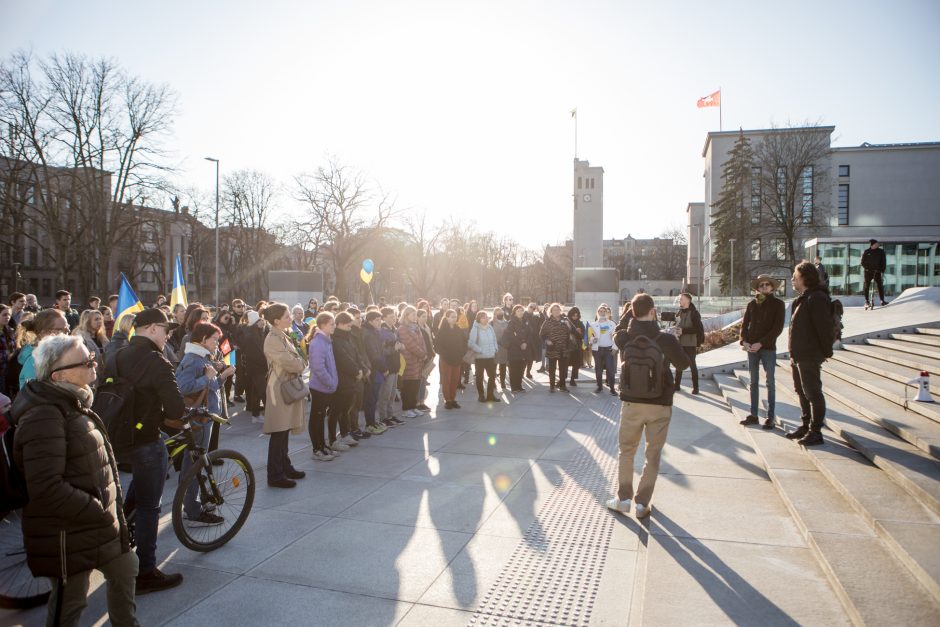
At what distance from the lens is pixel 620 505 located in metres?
5.85

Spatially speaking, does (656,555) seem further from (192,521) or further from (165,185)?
(165,185)

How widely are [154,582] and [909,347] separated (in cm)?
1270

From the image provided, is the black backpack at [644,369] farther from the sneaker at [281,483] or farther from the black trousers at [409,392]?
the black trousers at [409,392]

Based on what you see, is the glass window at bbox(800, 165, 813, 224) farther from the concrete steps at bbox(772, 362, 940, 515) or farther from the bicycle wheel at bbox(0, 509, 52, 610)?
the bicycle wheel at bbox(0, 509, 52, 610)

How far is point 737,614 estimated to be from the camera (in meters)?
3.86

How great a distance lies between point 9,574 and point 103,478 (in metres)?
1.79

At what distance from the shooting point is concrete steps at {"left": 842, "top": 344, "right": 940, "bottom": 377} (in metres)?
8.97

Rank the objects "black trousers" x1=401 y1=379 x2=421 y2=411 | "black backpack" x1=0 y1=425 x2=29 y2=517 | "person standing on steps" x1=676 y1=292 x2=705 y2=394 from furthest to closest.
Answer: "person standing on steps" x1=676 y1=292 x2=705 y2=394, "black trousers" x1=401 y1=379 x2=421 y2=411, "black backpack" x1=0 y1=425 x2=29 y2=517

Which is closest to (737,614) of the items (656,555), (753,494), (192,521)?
(656,555)

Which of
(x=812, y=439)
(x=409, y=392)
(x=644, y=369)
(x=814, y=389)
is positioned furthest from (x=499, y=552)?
(x=409, y=392)

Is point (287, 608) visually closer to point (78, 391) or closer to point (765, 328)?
point (78, 391)

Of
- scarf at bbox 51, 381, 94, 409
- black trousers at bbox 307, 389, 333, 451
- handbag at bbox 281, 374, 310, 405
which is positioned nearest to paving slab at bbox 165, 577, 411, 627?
scarf at bbox 51, 381, 94, 409

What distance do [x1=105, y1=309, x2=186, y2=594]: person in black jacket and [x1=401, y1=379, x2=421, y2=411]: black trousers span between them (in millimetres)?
7007

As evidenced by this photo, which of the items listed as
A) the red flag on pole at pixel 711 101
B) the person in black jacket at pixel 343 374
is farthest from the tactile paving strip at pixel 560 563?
the red flag on pole at pixel 711 101
